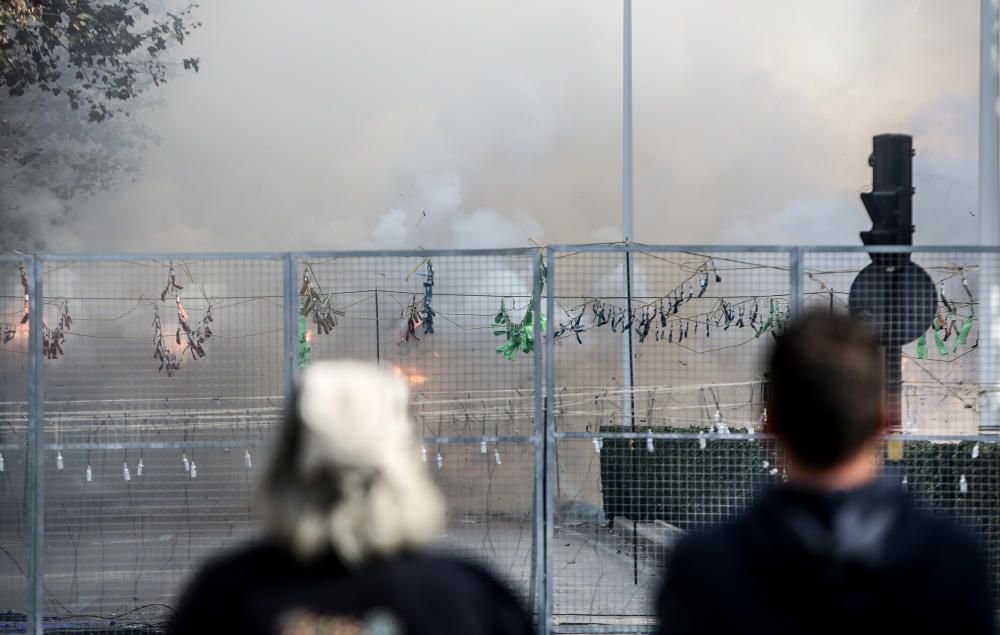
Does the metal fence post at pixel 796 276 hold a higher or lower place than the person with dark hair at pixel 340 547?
higher

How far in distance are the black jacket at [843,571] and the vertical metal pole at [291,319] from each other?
20.4ft

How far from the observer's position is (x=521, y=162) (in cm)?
2302

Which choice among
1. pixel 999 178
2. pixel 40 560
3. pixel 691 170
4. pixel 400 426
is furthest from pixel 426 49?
pixel 400 426

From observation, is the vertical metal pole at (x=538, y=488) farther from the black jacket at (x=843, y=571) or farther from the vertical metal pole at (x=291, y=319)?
the black jacket at (x=843, y=571)

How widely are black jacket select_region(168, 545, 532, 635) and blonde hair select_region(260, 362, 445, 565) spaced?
4cm

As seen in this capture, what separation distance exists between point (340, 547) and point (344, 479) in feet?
0.41

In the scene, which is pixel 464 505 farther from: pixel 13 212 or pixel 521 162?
pixel 13 212

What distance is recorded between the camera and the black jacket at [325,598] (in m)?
2.26

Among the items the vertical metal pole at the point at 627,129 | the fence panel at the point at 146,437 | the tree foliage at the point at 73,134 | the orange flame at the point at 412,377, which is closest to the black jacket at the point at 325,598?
the orange flame at the point at 412,377

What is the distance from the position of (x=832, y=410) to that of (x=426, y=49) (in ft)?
70.0

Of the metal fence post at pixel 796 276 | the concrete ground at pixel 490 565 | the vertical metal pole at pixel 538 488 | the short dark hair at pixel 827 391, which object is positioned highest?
the metal fence post at pixel 796 276

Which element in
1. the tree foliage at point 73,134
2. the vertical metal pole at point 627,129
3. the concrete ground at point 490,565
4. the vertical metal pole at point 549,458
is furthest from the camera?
the tree foliage at point 73,134

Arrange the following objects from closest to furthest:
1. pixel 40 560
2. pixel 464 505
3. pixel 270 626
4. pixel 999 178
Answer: pixel 270 626
pixel 40 560
pixel 464 505
pixel 999 178

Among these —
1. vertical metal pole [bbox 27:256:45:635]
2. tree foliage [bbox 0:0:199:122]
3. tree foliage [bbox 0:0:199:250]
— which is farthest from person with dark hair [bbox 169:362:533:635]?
tree foliage [bbox 0:0:199:250]
